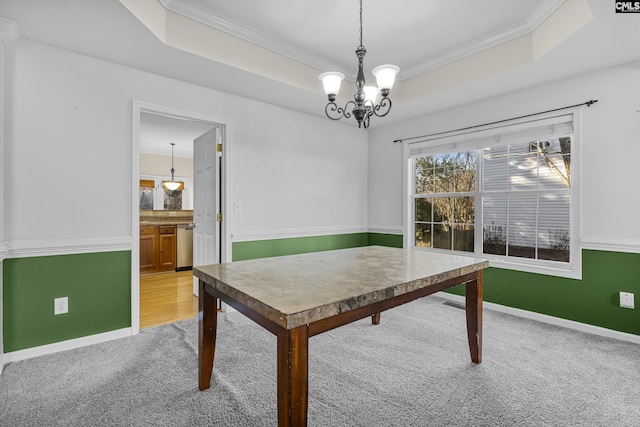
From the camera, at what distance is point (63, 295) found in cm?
243

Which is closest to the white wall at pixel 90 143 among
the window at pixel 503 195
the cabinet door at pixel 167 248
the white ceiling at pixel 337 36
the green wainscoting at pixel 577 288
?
the white ceiling at pixel 337 36

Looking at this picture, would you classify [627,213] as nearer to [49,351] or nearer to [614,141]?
[614,141]

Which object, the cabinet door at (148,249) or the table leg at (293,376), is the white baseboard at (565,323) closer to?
the table leg at (293,376)

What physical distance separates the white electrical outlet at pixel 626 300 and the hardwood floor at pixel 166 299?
386 centimetres

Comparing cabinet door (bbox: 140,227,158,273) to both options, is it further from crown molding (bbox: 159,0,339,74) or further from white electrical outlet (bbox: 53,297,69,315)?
crown molding (bbox: 159,0,339,74)

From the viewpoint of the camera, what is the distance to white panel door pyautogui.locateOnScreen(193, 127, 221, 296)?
3.34 m

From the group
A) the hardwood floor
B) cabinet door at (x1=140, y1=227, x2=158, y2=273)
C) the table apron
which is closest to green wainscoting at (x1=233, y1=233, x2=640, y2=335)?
the hardwood floor

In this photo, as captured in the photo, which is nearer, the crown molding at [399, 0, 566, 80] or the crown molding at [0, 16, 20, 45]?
the crown molding at [0, 16, 20, 45]

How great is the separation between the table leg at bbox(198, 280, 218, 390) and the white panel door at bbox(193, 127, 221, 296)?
1542 millimetres

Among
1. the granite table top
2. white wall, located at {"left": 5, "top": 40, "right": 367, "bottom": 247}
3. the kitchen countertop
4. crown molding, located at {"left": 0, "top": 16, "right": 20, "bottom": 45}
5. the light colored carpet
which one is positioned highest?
crown molding, located at {"left": 0, "top": 16, "right": 20, "bottom": 45}

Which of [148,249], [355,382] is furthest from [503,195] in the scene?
[148,249]

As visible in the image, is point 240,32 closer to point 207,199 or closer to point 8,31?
point 8,31

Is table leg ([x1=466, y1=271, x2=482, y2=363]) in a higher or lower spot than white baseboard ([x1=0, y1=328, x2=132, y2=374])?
higher

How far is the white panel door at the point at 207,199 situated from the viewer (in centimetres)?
334
